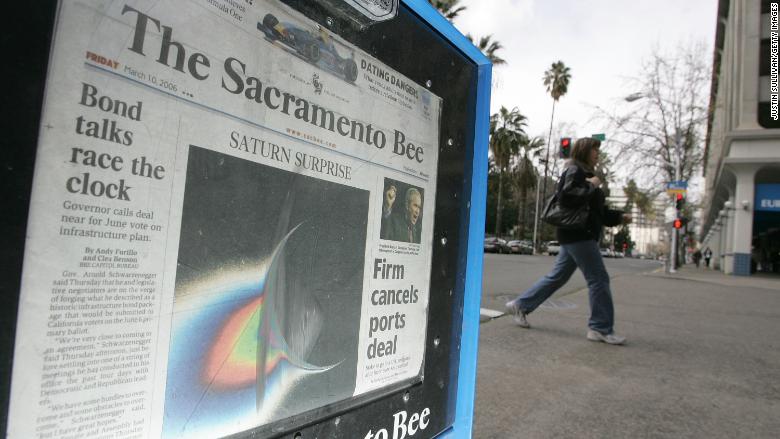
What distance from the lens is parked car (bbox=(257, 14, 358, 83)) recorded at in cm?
87

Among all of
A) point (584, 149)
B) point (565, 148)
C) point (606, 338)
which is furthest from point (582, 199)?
point (565, 148)

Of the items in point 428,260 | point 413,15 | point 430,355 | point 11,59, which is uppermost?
point 413,15

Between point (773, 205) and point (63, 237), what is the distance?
81.5 ft

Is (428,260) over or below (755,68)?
below

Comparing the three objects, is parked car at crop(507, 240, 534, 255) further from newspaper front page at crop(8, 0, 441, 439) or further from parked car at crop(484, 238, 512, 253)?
newspaper front page at crop(8, 0, 441, 439)

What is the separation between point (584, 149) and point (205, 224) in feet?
12.7

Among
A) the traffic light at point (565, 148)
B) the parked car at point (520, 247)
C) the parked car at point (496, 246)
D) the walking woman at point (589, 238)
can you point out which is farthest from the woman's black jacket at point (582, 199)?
the parked car at point (520, 247)

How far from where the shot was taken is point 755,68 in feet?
65.1

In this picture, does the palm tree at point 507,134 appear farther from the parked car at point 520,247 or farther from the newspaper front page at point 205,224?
the newspaper front page at point 205,224

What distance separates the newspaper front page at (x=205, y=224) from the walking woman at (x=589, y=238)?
3.16 meters

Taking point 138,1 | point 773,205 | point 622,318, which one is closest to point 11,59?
point 138,1

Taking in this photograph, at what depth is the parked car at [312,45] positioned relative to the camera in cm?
87

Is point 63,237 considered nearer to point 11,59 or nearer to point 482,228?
point 11,59

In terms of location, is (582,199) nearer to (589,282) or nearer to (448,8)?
(589,282)
